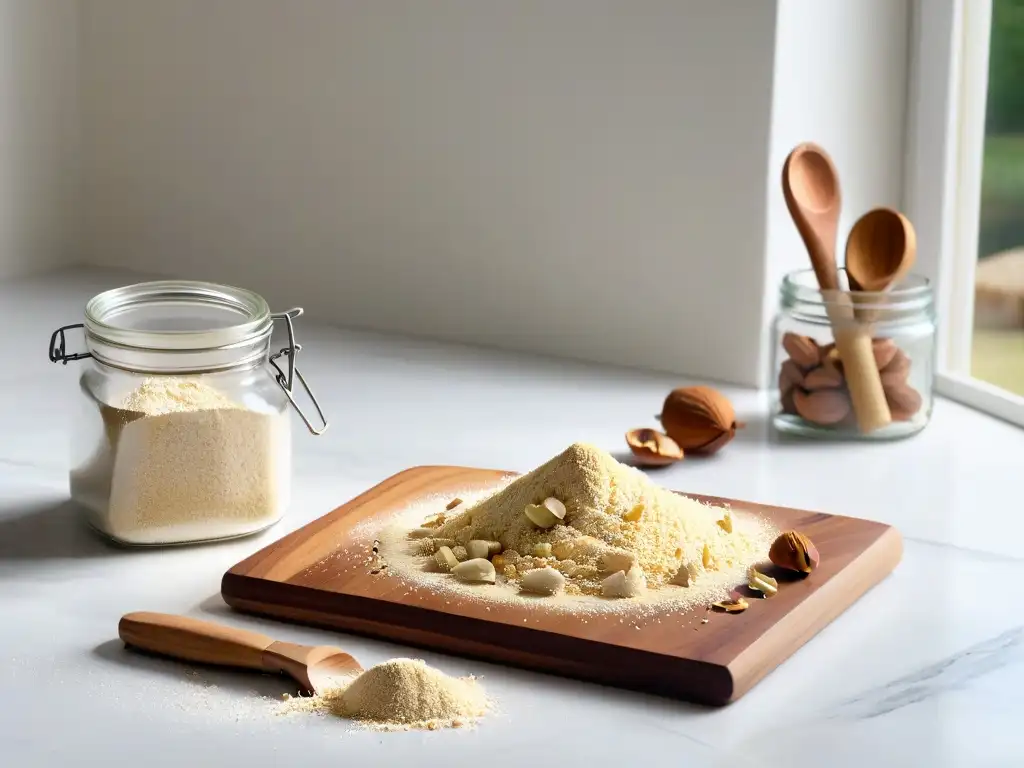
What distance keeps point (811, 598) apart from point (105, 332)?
0.47 meters

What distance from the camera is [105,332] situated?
3.25ft

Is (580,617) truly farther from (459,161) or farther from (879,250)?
(459,161)

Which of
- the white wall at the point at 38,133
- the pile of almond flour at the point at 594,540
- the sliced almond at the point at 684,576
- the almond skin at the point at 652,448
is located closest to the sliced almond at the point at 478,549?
the pile of almond flour at the point at 594,540

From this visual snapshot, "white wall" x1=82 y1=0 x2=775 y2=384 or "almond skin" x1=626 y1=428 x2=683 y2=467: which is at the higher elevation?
"white wall" x1=82 y1=0 x2=775 y2=384

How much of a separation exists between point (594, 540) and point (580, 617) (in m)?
0.08

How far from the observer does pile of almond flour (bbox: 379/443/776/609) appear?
2.98 feet

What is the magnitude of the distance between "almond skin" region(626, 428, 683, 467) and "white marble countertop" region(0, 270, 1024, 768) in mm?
12

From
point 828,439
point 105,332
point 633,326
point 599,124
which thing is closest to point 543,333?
point 633,326

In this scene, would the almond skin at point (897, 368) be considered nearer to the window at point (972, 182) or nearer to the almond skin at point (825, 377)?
the almond skin at point (825, 377)

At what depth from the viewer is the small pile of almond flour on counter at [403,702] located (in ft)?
2.55

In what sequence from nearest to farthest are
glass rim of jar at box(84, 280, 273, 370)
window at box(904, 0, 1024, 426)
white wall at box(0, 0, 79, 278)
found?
glass rim of jar at box(84, 280, 273, 370), window at box(904, 0, 1024, 426), white wall at box(0, 0, 79, 278)

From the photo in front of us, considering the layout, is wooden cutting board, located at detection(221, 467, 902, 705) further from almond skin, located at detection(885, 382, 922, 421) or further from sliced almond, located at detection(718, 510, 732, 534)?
almond skin, located at detection(885, 382, 922, 421)

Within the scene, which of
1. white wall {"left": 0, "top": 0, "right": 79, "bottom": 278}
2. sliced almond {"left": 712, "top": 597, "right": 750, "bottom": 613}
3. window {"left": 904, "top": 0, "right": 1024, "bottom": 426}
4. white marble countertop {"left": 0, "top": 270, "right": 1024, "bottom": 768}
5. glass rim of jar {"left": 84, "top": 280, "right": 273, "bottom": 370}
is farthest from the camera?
white wall {"left": 0, "top": 0, "right": 79, "bottom": 278}

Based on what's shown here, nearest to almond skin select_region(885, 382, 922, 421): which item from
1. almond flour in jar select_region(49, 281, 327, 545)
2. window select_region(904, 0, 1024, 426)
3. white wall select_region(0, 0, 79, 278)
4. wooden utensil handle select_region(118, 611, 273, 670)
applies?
window select_region(904, 0, 1024, 426)
